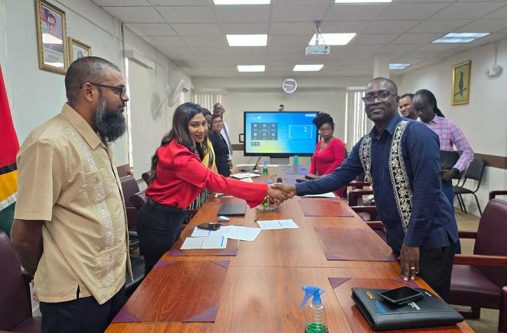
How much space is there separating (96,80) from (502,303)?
186 cm

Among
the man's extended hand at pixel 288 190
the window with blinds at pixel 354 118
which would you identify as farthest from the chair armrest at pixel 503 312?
the window with blinds at pixel 354 118

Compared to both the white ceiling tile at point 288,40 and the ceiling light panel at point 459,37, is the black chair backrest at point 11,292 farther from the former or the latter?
the ceiling light panel at point 459,37

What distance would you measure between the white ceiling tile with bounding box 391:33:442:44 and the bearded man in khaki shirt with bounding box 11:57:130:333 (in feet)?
15.3

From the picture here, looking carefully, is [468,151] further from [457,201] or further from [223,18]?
[457,201]

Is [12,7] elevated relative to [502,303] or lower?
elevated

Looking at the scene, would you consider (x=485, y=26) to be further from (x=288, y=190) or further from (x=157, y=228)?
(x=157, y=228)

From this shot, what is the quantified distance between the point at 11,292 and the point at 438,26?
5.01 meters

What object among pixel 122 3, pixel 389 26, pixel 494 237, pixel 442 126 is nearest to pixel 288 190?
pixel 494 237

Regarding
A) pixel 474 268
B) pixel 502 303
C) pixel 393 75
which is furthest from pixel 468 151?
pixel 393 75

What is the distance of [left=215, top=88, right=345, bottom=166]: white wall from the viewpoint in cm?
910

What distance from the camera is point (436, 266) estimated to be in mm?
1556

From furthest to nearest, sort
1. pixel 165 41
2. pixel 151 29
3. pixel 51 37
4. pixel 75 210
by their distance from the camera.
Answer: pixel 165 41 < pixel 151 29 < pixel 51 37 < pixel 75 210

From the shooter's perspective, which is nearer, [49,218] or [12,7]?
[49,218]

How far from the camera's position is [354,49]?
5.66 meters
